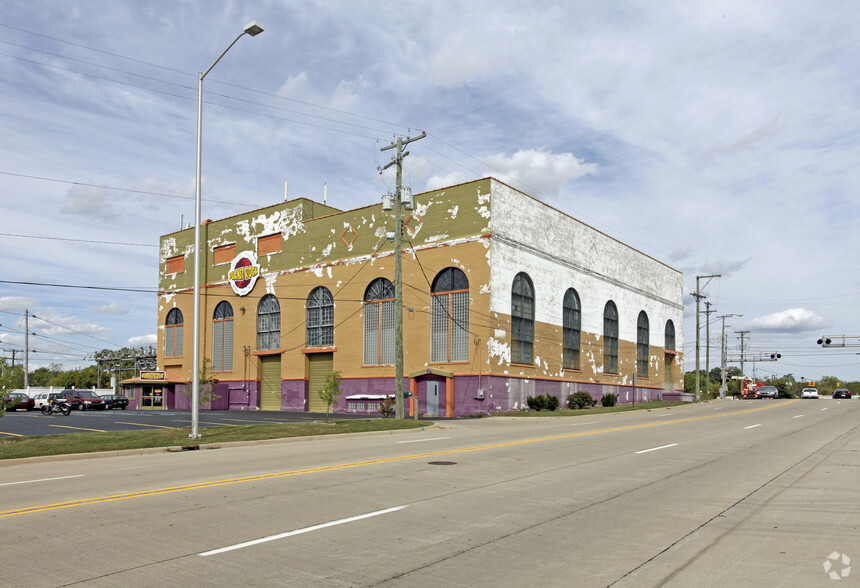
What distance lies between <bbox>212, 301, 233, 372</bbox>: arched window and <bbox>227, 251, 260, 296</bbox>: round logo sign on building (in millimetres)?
1956

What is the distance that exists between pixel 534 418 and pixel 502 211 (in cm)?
1258

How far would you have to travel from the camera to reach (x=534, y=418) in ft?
123

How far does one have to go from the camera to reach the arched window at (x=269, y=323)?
2062 inches

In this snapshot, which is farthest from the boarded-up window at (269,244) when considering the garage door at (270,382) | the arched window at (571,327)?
the arched window at (571,327)

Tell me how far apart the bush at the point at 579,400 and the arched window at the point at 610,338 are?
6.83m

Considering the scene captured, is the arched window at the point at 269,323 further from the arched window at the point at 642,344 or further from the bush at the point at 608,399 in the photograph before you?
the arched window at the point at 642,344

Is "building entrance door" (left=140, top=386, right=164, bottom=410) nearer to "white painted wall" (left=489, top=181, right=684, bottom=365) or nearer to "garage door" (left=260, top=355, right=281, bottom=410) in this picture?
"garage door" (left=260, top=355, right=281, bottom=410)

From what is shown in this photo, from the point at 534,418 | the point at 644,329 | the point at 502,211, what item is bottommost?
the point at 534,418

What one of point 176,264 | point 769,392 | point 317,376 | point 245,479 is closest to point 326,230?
point 317,376

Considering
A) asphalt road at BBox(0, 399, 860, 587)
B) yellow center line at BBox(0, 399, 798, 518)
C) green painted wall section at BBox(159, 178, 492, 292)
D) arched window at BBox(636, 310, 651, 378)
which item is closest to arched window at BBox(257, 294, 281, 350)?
green painted wall section at BBox(159, 178, 492, 292)

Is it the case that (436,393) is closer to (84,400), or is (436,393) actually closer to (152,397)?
(84,400)

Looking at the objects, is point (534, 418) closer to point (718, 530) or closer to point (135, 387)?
point (718, 530)

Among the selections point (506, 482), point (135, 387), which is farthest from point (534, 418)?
point (135, 387)

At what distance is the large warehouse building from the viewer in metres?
41.8
